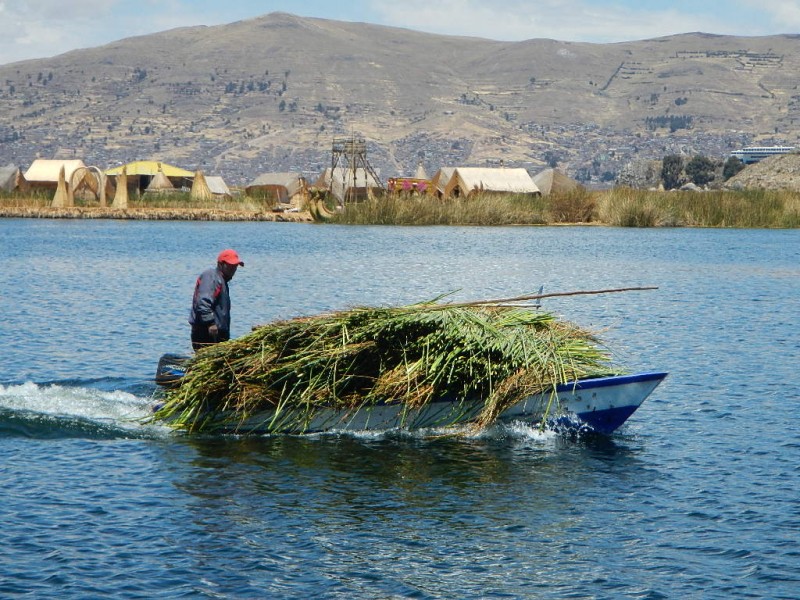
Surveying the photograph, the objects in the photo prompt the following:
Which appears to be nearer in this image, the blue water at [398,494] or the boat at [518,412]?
the blue water at [398,494]

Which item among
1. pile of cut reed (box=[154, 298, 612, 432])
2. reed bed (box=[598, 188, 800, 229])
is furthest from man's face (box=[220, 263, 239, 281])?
reed bed (box=[598, 188, 800, 229])

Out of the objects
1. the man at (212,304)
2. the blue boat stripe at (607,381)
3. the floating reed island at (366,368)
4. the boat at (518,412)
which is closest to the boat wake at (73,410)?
the floating reed island at (366,368)

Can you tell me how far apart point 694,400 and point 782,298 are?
1632 cm

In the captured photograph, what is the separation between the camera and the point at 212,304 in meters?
15.1

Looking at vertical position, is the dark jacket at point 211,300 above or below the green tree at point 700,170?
below

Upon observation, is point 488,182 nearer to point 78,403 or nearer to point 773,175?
point 773,175

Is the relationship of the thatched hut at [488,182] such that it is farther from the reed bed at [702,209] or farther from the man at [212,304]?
the man at [212,304]

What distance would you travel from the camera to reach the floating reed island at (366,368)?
14.0 meters

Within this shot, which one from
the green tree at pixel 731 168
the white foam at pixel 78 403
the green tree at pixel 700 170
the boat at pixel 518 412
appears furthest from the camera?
the green tree at pixel 700 170

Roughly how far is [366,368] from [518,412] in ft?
6.18

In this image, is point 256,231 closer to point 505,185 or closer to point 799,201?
point 505,185

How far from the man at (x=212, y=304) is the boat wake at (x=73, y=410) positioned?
49.8 inches

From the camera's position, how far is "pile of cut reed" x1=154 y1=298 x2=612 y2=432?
14031 millimetres

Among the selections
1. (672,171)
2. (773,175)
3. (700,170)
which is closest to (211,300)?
(773,175)
